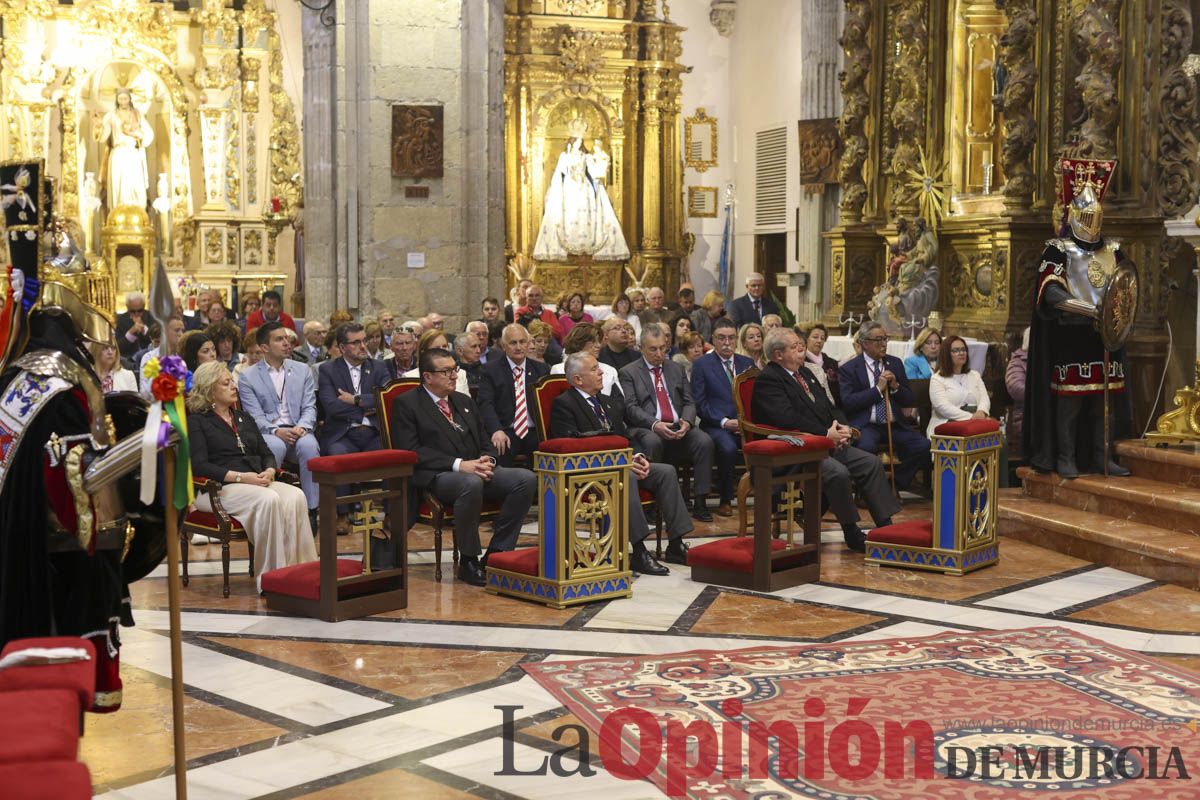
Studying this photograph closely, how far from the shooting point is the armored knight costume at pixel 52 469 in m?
4.29

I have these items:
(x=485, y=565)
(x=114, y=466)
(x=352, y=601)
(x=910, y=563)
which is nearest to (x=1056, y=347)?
(x=910, y=563)

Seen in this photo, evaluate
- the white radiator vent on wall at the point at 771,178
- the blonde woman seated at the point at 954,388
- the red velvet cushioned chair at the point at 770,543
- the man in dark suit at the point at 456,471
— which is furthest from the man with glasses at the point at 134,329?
the white radiator vent on wall at the point at 771,178

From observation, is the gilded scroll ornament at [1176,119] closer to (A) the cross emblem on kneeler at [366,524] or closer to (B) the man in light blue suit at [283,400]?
(B) the man in light blue suit at [283,400]

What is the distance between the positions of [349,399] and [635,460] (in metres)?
2.03

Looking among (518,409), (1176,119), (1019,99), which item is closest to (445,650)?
(518,409)

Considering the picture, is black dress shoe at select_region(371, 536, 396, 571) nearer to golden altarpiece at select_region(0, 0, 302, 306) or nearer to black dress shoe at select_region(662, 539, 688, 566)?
black dress shoe at select_region(662, 539, 688, 566)

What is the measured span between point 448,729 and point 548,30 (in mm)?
15649

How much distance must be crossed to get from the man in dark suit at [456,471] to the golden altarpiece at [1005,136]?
16.1 ft

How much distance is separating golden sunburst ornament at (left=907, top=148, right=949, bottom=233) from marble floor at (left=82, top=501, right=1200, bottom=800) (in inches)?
173

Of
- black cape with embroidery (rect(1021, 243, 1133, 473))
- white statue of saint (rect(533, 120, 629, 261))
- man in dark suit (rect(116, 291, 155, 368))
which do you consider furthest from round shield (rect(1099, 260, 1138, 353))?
white statue of saint (rect(533, 120, 629, 261))

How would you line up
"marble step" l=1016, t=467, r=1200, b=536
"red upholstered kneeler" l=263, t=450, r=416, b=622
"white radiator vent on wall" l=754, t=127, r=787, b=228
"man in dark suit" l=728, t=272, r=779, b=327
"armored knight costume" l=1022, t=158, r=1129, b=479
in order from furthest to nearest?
"white radiator vent on wall" l=754, t=127, r=787, b=228 → "man in dark suit" l=728, t=272, r=779, b=327 → "armored knight costume" l=1022, t=158, r=1129, b=479 → "marble step" l=1016, t=467, r=1200, b=536 → "red upholstered kneeler" l=263, t=450, r=416, b=622

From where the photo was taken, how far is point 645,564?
24.7 feet

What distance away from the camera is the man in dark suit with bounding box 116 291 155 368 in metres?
11.7

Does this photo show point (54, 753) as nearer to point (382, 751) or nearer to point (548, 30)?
point (382, 751)
